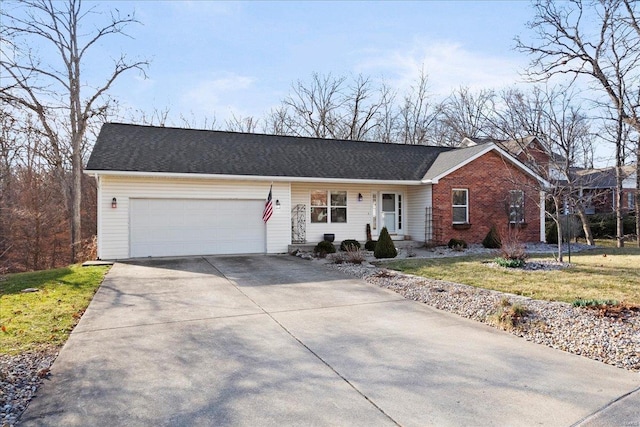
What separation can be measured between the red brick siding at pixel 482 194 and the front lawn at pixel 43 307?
477 inches

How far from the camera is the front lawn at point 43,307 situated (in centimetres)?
512

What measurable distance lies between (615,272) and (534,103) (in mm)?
9501

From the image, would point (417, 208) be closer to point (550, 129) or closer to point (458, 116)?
point (550, 129)

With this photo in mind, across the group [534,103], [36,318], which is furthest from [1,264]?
[534,103]

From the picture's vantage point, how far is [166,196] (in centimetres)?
1300

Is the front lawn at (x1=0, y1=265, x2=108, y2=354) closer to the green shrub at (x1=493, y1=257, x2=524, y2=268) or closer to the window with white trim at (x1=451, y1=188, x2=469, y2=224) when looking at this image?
the green shrub at (x1=493, y1=257, x2=524, y2=268)

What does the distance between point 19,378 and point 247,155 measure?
11.9 metres

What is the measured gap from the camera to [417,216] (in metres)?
16.8

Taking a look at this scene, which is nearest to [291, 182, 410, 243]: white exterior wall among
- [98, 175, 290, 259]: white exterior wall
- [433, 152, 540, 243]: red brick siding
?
[98, 175, 290, 259]: white exterior wall

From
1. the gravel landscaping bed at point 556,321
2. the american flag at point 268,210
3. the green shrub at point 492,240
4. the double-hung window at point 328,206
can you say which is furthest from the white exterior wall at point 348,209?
the gravel landscaping bed at point 556,321

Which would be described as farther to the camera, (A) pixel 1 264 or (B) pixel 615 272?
(A) pixel 1 264

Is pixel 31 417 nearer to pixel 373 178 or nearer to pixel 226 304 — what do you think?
pixel 226 304

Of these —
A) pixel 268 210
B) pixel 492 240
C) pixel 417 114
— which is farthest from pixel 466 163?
pixel 417 114

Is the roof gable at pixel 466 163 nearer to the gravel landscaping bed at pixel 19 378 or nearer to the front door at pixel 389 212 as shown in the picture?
the front door at pixel 389 212
